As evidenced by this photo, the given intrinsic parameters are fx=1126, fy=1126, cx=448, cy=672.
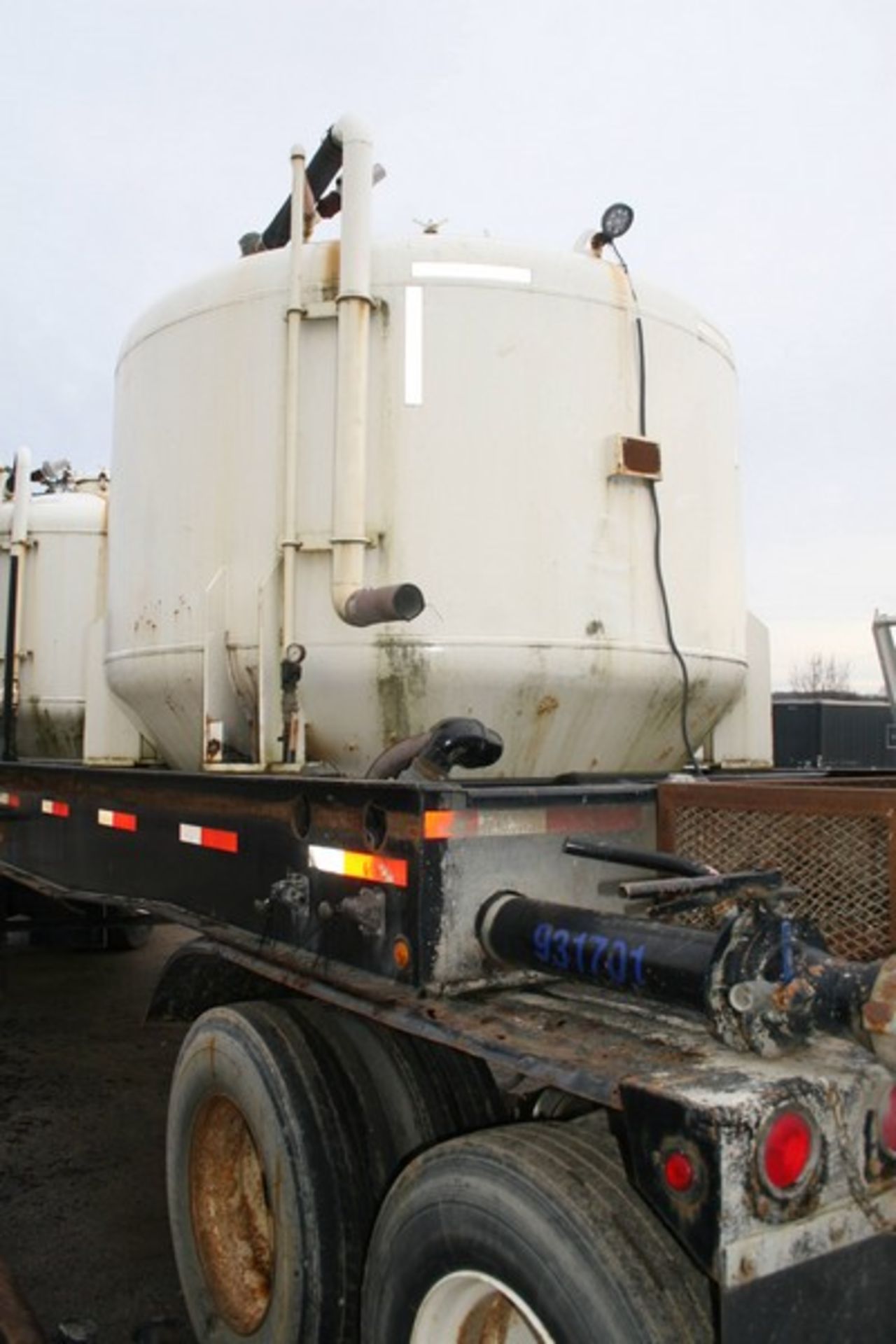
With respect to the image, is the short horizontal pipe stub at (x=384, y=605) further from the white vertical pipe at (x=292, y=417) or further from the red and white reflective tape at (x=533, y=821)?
the red and white reflective tape at (x=533, y=821)

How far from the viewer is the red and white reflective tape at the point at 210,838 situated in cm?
338

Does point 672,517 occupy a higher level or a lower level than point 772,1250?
higher

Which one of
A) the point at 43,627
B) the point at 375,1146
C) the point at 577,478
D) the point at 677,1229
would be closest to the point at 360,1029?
the point at 375,1146

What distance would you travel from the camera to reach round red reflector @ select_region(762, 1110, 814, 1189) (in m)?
1.80

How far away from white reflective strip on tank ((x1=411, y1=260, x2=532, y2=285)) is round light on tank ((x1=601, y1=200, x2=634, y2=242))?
378 mm

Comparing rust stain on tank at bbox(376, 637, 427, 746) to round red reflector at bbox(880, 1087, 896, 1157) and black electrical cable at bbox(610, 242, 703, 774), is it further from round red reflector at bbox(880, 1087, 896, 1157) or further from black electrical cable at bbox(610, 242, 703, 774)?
round red reflector at bbox(880, 1087, 896, 1157)

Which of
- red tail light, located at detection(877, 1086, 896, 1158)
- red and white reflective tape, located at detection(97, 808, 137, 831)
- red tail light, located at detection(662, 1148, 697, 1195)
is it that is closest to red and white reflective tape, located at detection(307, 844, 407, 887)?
red tail light, located at detection(662, 1148, 697, 1195)

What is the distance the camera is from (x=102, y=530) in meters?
6.81

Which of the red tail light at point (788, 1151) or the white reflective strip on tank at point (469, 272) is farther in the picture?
the white reflective strip on tank at point (469, 272)

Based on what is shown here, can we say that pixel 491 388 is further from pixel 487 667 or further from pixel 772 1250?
pixel 772 1250

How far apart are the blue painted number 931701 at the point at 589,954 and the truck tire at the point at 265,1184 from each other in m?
0.80

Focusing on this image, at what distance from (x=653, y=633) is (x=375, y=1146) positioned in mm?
1772

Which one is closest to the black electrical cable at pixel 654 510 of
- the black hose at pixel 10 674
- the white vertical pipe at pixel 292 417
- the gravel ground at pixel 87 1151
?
the white vertical pipe at pixel 292 417

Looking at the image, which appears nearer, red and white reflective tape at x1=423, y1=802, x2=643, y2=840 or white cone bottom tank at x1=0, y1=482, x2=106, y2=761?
red and white reflective tape at x1=423, y1=802, x2=643, y2=840
